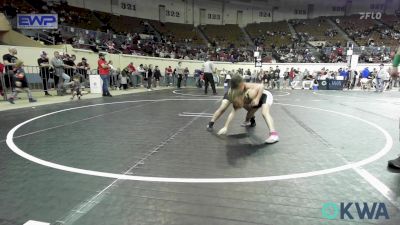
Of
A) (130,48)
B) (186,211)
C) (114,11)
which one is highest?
(114,11)

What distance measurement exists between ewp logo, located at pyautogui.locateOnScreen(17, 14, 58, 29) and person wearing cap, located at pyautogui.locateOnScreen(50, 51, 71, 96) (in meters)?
4.52

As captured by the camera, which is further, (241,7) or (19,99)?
(241,7)

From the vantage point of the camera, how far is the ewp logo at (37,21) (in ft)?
46.5

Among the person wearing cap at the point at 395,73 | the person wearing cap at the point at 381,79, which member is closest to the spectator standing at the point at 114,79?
the person wearing cap at the point at 395,73

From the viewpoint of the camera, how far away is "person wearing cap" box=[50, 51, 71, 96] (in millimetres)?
10492

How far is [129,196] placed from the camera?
104 inches

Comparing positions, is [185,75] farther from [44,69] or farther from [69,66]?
[44,69]

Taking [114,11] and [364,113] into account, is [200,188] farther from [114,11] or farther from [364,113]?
[114,11]

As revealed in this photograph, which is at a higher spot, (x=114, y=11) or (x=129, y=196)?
→ (x=114, y=11)

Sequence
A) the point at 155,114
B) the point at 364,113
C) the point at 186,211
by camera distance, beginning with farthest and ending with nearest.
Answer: the point at 364,113 < the point at 155,114 < the point at 186,211

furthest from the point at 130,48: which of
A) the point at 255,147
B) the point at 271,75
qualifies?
the point at 255,147

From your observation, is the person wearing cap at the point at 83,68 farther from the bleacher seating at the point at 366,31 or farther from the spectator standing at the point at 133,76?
the bleacher seating at the point at 366,31

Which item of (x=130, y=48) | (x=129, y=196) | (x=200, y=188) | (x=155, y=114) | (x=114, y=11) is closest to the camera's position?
(x=129, y=196)

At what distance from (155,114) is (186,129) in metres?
1.92
